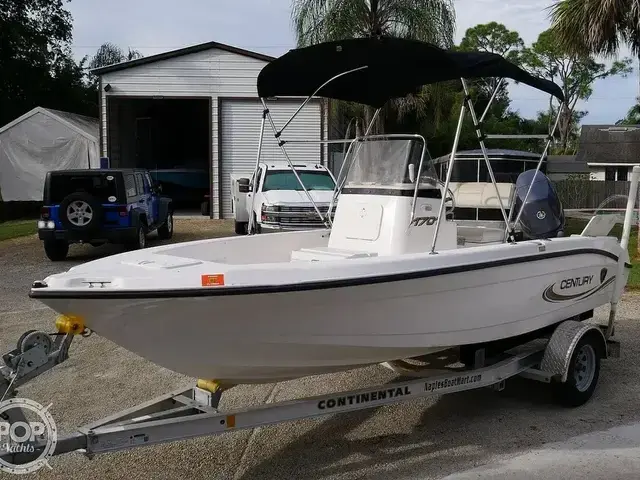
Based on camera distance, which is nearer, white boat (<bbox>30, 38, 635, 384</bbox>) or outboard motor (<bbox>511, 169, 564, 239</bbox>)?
white boat (<bbox>30, 38, 635, 384</bbox>)

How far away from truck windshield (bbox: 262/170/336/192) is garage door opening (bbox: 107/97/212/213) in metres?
7.77

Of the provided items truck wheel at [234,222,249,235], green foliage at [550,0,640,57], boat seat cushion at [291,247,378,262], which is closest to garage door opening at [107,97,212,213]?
truck wheel at [234,222,249,235]

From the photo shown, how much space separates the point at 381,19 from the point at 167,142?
13959 millimetres

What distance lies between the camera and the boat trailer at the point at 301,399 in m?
3.88

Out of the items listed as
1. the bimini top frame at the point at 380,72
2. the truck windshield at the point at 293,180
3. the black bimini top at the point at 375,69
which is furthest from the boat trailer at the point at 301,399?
the truck windshield at the point at 293,180

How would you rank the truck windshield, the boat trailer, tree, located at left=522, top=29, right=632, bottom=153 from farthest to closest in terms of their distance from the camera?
tree, located at left=522, top=29, right=632, bottom=153, the truck windshield, the boat trailer

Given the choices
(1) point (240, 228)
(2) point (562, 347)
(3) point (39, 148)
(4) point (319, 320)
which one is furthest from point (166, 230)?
(4) point (319, 320)

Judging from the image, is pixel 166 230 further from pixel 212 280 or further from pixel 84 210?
pixel 212 280

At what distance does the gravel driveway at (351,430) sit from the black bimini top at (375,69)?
2.56 meters

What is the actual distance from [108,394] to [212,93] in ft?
55.9

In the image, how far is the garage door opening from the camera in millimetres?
24288

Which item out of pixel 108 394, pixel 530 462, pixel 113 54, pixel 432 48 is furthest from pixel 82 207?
pixel 113 54

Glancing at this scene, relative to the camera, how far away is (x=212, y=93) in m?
22.0

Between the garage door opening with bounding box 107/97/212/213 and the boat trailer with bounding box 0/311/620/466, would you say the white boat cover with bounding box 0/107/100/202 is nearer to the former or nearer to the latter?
the garage door opening with bounding box 107/97/212/213
